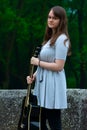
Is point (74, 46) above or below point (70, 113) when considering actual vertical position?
below

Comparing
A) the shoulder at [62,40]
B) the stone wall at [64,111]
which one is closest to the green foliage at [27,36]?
the stone wall at [64,111]

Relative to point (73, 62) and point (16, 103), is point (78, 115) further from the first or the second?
point (73, 62)

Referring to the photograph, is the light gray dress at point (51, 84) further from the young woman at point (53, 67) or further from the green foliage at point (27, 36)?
the green foliage at point (27, 36)

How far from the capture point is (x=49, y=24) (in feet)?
14.3

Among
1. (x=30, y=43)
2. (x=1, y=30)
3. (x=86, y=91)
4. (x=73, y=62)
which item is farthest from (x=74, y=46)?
(x=86, y=91)

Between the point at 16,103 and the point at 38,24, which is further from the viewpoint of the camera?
the point at 38,24

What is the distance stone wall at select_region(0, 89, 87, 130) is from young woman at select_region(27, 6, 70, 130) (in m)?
1.40

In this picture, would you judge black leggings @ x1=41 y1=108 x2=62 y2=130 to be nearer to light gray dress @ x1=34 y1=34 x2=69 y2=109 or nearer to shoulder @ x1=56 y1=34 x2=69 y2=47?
light gray dress @ x1=34 y1=34 x2=69 y2=109

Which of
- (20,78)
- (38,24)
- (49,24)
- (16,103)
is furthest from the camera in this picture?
(20,78)

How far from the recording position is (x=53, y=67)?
427 cm

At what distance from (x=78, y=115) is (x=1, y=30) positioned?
17.8 m

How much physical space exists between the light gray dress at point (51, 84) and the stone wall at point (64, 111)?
4.71 feet

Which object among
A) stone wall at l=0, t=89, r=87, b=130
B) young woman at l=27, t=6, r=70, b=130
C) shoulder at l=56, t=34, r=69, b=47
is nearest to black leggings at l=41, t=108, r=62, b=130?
young woman at l=27, t=6, r=70, b=130

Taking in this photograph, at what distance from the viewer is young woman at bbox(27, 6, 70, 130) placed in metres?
4.27
